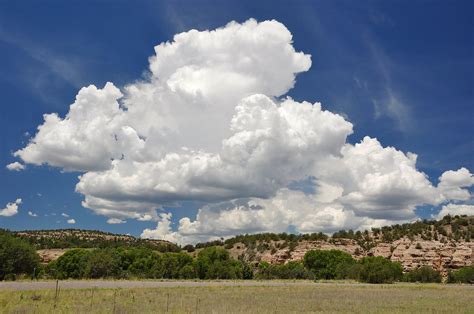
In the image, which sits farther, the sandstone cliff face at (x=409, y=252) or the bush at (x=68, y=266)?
the sandstone cliff face at (x=409, y=252)

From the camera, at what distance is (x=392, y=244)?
12206 centimetres

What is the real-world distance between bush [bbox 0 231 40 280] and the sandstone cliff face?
76372 millimetres

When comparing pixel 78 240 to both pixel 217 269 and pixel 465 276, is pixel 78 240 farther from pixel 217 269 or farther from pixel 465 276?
pixel 465 276

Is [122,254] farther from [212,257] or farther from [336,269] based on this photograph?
[336,269]

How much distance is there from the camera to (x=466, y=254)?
10444cm

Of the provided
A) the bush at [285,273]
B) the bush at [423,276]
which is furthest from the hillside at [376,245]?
the bush at [285,273]

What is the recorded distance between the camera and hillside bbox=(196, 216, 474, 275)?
347 ft

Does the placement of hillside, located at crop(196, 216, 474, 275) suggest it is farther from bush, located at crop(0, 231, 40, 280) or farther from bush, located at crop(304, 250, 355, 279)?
bush, located at crop(0, 231, 40, 280)

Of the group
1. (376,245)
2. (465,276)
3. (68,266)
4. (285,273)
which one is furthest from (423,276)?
(68,266)

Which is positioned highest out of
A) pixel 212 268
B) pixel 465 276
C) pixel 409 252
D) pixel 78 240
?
pixel 78 240

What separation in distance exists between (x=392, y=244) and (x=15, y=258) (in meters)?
92.2

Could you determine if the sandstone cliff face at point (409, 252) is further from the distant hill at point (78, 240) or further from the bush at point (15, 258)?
the bush at point (15, 258)

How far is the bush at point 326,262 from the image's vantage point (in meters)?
102

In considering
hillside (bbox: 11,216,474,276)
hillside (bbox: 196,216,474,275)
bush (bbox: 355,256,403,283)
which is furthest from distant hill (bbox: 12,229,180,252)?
bush (bbox: 355,256,403,283)
